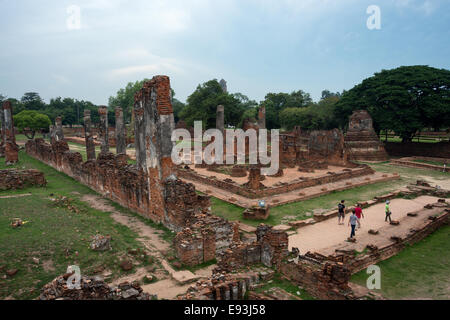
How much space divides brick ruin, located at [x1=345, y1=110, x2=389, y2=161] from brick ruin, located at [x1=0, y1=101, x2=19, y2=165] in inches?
1085

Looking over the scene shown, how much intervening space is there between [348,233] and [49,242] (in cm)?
962

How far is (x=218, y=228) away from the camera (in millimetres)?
9391

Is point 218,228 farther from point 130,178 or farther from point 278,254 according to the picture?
point 130,178

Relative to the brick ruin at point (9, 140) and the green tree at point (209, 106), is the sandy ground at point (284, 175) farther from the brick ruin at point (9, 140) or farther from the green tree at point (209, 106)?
the green tree at point (209, 106)

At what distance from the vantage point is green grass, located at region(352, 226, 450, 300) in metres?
7.57

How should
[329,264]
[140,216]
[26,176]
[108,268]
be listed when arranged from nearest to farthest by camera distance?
[329,264] → [108,268] → [140,216] → [26,176]

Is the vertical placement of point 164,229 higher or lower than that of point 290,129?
lower

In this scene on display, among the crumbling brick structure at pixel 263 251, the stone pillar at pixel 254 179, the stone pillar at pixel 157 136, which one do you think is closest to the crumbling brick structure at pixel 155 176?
the stone pillar at pixel 157 136

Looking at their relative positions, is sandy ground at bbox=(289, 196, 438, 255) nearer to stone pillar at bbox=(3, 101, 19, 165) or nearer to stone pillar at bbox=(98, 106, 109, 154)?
stone pillar at bbox=(98, 106, 109, 154)

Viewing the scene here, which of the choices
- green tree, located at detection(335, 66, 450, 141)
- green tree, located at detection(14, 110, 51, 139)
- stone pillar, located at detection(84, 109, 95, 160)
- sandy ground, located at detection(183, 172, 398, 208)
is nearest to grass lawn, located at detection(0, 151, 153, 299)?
sandy ground, located at detection(183, 172, 398, 208)

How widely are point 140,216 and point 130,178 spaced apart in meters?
1.68
